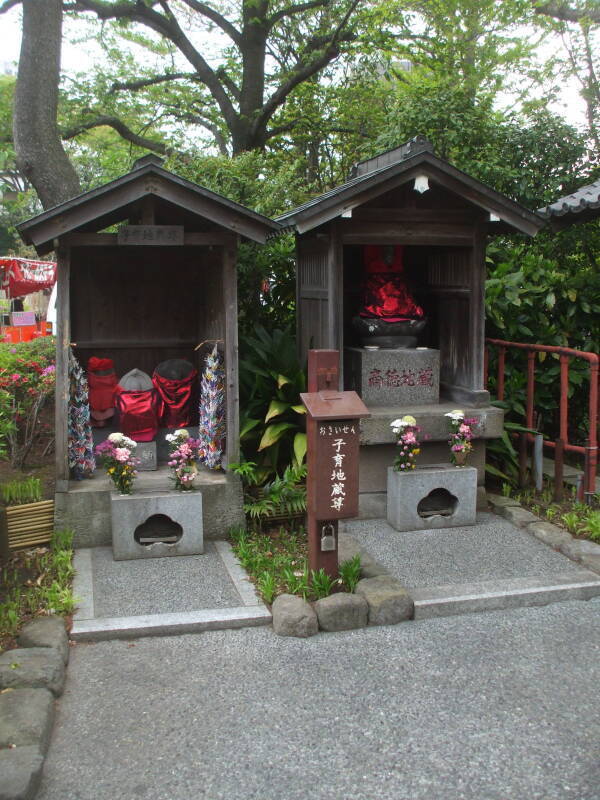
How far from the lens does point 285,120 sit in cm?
2036

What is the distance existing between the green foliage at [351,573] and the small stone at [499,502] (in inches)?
105

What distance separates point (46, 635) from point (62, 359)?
2905mm

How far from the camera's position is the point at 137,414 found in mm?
8172

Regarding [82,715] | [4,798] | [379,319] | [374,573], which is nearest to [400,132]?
[379,319]

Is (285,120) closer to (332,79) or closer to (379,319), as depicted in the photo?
(332,79)

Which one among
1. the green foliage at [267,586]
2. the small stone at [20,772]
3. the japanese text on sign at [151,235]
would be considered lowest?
the small stone at [20,772]

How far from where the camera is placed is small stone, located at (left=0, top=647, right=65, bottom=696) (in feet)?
16.2

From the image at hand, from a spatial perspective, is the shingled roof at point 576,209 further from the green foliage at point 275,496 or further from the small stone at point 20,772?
the small stone at point 20,772

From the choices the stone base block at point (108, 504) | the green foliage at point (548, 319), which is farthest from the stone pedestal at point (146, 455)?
the green foliage at point (548, 319)

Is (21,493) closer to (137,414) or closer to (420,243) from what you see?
(137,414)

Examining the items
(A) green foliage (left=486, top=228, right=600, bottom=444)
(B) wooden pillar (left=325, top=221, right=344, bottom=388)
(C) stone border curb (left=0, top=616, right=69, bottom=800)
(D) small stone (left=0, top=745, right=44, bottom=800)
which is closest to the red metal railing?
(A) green foliage (left=486, top=228, right=600, bottom=444)

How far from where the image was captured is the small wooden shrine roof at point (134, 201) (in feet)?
23.3

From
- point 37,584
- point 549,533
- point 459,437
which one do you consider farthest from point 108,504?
point 549,533

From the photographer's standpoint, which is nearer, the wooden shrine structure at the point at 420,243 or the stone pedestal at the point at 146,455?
the wooden shrine structure at the point at 420,243
